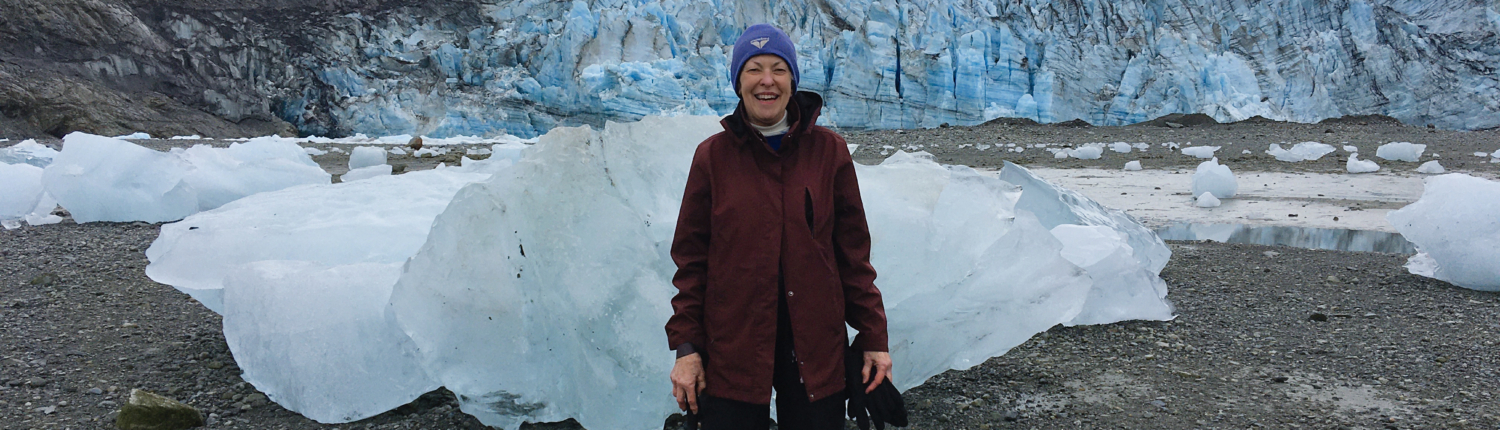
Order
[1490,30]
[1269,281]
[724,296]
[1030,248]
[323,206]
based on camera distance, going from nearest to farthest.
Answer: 1. [724,296]
2. [1030,248]
3. [323,206]
4. [1269,281]
5. [1490,30]

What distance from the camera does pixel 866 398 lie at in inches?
51.6

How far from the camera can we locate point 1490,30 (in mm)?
18547

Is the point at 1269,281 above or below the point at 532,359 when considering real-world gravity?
below

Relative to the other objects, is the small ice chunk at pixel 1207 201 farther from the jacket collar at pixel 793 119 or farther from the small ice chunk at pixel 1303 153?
the jacket collar at pixel 793 119

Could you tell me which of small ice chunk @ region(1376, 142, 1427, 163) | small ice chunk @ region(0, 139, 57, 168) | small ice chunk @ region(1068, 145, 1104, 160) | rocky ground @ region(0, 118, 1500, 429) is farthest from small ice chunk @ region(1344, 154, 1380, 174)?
small ice chunk @ region(0, 139, 57, 168)

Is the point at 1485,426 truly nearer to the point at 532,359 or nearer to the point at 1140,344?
the point at 1140,344

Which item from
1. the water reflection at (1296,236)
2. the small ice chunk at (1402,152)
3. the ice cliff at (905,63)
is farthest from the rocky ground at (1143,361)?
the ice cliff at (905,63)

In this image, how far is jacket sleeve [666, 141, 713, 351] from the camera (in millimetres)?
1271

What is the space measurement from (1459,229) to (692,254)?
346 cm

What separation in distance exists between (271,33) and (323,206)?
23.7m

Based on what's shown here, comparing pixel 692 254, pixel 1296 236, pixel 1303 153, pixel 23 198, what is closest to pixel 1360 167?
pixel 1303 153

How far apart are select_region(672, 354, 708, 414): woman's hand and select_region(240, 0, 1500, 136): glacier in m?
16.5

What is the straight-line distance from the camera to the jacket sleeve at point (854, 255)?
4.26 ft

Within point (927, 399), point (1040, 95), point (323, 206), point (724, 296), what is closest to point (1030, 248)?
point (927, 399)
